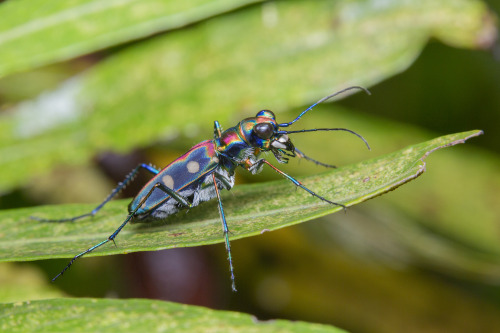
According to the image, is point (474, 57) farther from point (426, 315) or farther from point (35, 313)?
point (35, 313)

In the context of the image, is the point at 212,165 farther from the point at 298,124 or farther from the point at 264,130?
the point at 298,124

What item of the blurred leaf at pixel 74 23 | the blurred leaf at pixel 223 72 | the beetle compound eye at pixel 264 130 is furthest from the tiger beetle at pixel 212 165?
the blurred leaf at pixel 74 23

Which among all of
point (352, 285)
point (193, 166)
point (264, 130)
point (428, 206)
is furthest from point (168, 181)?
point (352, 285)

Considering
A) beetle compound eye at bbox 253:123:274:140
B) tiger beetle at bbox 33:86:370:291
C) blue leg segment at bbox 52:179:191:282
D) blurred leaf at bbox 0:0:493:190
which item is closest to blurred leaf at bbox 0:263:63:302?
blurred leaf at bbox 0:0:493:190

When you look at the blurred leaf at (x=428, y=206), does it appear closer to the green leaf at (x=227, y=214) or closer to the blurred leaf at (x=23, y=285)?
the green leaf at (x=227, y=214)

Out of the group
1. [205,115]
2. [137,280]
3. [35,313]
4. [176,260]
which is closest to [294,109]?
[205,115]

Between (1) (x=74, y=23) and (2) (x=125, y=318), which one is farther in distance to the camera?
(1) (x=74, y=23)
